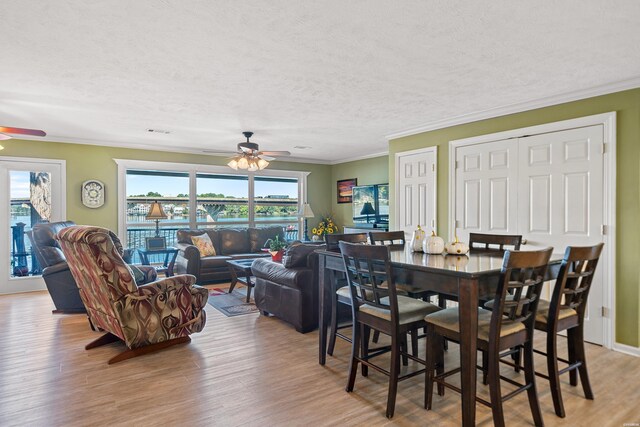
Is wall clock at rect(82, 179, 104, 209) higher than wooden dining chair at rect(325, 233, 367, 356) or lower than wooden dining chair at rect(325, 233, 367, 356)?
higher

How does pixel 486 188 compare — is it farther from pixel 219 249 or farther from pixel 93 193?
pixel 93 193

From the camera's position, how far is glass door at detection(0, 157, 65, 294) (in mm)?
5562

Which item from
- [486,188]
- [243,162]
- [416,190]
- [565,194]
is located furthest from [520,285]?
[243,162]

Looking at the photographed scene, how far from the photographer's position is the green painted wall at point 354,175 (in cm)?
735

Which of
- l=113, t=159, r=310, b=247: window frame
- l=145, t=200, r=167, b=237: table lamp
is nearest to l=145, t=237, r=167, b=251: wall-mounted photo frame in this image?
l=145, t=200, r=167, b=237: table lamp

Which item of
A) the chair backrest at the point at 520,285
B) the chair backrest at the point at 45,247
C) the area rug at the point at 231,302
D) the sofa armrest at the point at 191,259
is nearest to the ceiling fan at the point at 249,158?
the sofa armrest at the point at 191,259

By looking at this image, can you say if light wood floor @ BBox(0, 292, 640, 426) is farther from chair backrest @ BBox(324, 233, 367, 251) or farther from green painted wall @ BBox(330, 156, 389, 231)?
green painted wall @ BBox(330, 156, 389, 231)

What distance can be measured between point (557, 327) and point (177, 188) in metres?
6.35

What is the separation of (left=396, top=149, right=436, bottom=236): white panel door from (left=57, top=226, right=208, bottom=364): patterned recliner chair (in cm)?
308

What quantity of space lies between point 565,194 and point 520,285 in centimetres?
230

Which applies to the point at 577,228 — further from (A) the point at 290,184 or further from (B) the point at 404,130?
(A) the point at 290,184

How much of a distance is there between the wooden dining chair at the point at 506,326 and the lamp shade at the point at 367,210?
4.76m

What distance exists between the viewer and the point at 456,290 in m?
2.02

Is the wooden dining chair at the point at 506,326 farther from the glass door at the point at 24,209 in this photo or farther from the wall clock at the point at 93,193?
the glass door at the point at 24,209
